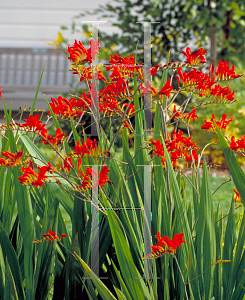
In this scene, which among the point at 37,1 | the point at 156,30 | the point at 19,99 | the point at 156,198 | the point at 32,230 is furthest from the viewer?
the point at 19,99

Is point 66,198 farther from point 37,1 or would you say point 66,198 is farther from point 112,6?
→ point 37,1

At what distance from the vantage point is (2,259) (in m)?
0.84

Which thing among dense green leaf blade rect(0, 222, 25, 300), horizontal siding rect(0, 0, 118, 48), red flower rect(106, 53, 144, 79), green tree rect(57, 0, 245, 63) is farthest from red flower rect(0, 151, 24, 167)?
horizontal siding rect(0, 0, 118, 48)

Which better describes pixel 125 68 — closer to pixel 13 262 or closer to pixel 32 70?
pixel 13 262

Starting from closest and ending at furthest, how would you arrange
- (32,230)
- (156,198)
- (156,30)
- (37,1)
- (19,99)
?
(32,230)
(156,198)
(156,30)
(37,1)
(19,99)

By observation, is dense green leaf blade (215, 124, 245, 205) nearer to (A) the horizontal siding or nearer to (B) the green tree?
(B) the green tree

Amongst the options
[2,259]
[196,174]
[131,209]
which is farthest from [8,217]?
[196,174]

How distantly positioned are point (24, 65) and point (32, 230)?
6.33 m

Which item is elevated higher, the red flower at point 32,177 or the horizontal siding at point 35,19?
the horizontal siding at point 35,19

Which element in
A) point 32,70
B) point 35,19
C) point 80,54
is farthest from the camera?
point 32,70

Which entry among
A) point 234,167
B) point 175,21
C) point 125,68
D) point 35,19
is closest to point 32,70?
point 35,19

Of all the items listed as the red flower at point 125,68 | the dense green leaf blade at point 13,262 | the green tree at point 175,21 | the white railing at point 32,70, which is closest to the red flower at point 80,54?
the red flower at point 125,68

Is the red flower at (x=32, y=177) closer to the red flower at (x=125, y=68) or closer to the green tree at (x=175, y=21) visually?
the red flower at (x=125, y=68)

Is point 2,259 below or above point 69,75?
below
